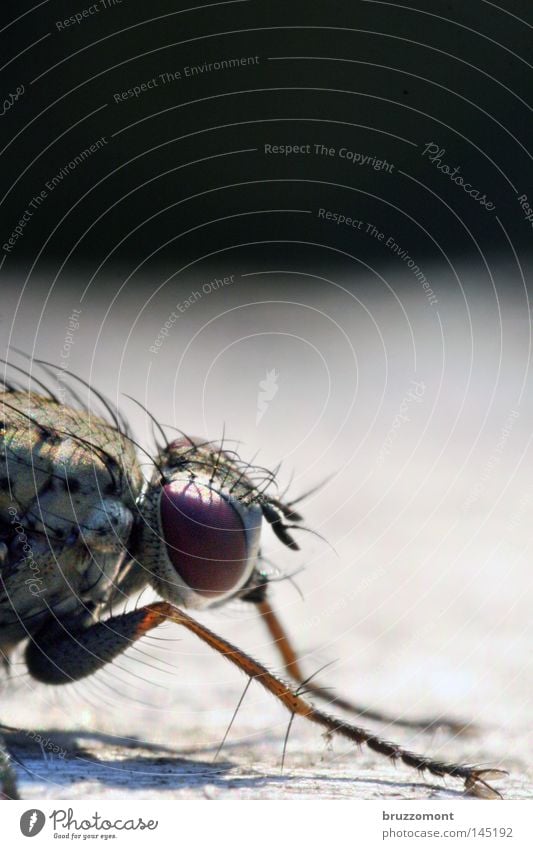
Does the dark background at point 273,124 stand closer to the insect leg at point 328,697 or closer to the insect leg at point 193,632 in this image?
the insect leg at point 328,697

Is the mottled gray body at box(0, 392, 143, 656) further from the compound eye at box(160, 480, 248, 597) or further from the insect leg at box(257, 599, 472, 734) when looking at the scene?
the insect leg at box(257, 599, 472, 734)

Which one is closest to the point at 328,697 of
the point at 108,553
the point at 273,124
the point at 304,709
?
the point at 304,709

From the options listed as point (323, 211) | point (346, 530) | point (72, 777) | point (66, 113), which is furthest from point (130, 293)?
point (72, 777)
